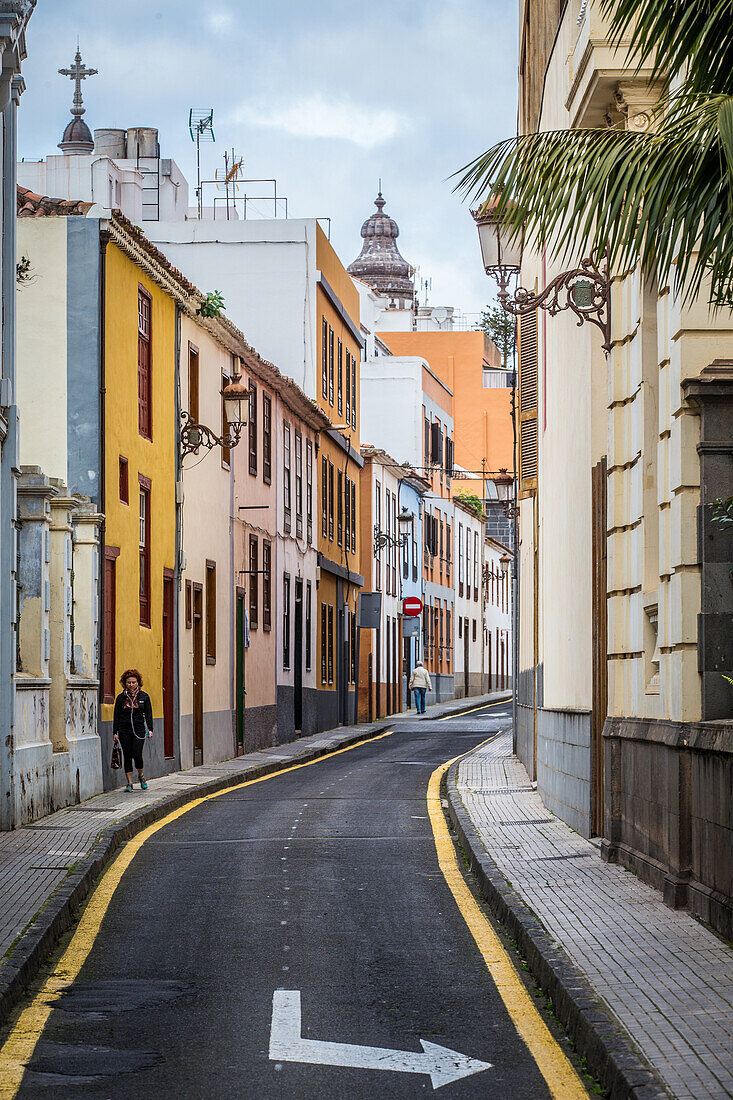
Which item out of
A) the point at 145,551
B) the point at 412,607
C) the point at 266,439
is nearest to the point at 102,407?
the point at 145,551

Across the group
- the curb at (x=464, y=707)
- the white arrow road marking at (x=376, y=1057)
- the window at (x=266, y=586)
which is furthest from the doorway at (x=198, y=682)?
the curb at (x=464, y=707)

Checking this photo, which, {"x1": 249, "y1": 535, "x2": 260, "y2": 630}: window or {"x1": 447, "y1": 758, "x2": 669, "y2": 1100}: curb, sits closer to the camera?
{"x1": 447, "y1": 758, "x2": 669, "y2": 1100}: curb

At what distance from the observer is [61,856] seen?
13.3 meters

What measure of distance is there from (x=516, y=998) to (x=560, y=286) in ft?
21.8

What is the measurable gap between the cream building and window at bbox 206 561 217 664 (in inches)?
401

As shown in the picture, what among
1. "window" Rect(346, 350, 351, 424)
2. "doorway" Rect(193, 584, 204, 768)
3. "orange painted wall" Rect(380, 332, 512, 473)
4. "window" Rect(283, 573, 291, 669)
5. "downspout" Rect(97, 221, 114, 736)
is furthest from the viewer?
"orange painted wall" Rect(380, 332, 512, 473)

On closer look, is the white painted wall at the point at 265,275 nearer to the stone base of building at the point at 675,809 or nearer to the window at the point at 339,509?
the window at the point at 339,509

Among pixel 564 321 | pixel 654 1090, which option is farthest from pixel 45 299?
pixel 654 1090

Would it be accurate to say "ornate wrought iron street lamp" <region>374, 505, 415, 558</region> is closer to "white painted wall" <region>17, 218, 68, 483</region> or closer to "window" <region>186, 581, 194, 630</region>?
"window" <region>186, 581, 194, 630</region>

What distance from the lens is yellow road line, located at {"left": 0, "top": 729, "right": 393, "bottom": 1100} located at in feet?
22.5

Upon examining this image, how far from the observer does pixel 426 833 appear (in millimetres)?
16078

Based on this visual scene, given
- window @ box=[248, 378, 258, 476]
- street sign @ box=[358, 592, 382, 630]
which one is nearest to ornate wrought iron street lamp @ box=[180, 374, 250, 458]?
window @ box=[248, 378, 258, 476]

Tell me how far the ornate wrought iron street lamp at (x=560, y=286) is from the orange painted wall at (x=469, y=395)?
60.4m

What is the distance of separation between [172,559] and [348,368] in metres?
22.4
